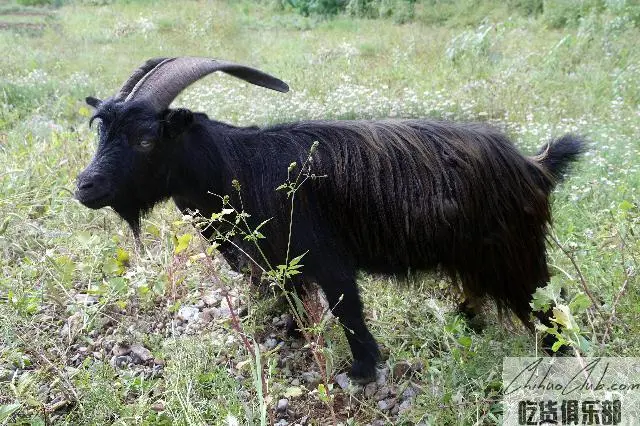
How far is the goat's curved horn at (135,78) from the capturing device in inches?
134

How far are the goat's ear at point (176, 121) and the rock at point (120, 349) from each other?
140 cm

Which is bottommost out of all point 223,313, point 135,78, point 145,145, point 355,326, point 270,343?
point 270,343

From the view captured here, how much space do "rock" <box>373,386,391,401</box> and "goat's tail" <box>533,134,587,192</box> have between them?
4.98 feet

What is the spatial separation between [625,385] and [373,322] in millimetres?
1578

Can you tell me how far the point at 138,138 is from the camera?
10.6 feet

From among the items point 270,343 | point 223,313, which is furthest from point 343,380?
point 223,313

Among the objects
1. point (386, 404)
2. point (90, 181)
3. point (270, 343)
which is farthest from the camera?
point (270, 343)

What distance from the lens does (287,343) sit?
400cm

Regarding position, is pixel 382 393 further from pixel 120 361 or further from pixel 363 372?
pixel 120 361

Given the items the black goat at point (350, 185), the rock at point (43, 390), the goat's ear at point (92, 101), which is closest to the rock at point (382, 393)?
the black goat at point (350, 185)

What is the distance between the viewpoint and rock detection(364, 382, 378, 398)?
11.6 feet

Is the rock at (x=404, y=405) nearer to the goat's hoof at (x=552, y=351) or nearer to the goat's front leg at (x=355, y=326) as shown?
the goat's front leg at (x=355, y=326)

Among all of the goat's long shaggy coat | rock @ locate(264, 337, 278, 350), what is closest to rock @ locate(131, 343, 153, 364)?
rock @ locate(264, 337, 278, 350)

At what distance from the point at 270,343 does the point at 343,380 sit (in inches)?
23.7
